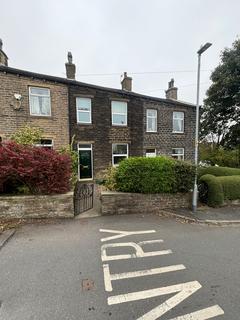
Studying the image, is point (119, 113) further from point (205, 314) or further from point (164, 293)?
point (205, 314)

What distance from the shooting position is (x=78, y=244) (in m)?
4.52

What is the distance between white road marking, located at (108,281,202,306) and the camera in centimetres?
260

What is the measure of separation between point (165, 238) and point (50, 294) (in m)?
2.95

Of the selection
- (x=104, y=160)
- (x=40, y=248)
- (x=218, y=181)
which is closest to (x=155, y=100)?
(x=104, y=160)

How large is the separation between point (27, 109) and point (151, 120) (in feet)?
29.4

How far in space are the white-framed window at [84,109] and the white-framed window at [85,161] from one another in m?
1.72

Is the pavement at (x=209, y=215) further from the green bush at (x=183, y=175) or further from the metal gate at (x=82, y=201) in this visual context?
the metal gate at (x=82, y=201)

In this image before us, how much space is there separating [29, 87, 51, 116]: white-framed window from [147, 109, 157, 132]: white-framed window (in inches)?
292

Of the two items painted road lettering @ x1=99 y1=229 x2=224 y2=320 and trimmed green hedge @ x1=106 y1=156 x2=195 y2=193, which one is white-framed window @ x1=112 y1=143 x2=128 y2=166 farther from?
painted road lettering @ x1=99 y1=229 x2=224 y2=320

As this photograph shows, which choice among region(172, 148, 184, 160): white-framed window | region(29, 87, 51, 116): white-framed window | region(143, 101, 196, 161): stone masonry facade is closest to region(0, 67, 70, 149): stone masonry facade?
region(29, 87, 51, 116): white-framed window

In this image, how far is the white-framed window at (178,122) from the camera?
16.4 metres

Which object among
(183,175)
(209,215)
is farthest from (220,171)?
(209,215)

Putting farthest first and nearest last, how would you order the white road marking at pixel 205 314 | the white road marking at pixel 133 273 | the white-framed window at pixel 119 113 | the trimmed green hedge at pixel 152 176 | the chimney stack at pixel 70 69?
1. the white-framed window at pixel 119 113
2. the chimney stack at pixel 70 69
3. the trimmed green hedge at pixel 152 176
4. the white road marking at pixel 133 273
5. the white road marking at pixel 205 314

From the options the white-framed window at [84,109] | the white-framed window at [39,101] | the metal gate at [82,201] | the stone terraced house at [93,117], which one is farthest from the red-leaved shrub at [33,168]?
the white-framed window at [84,109]
